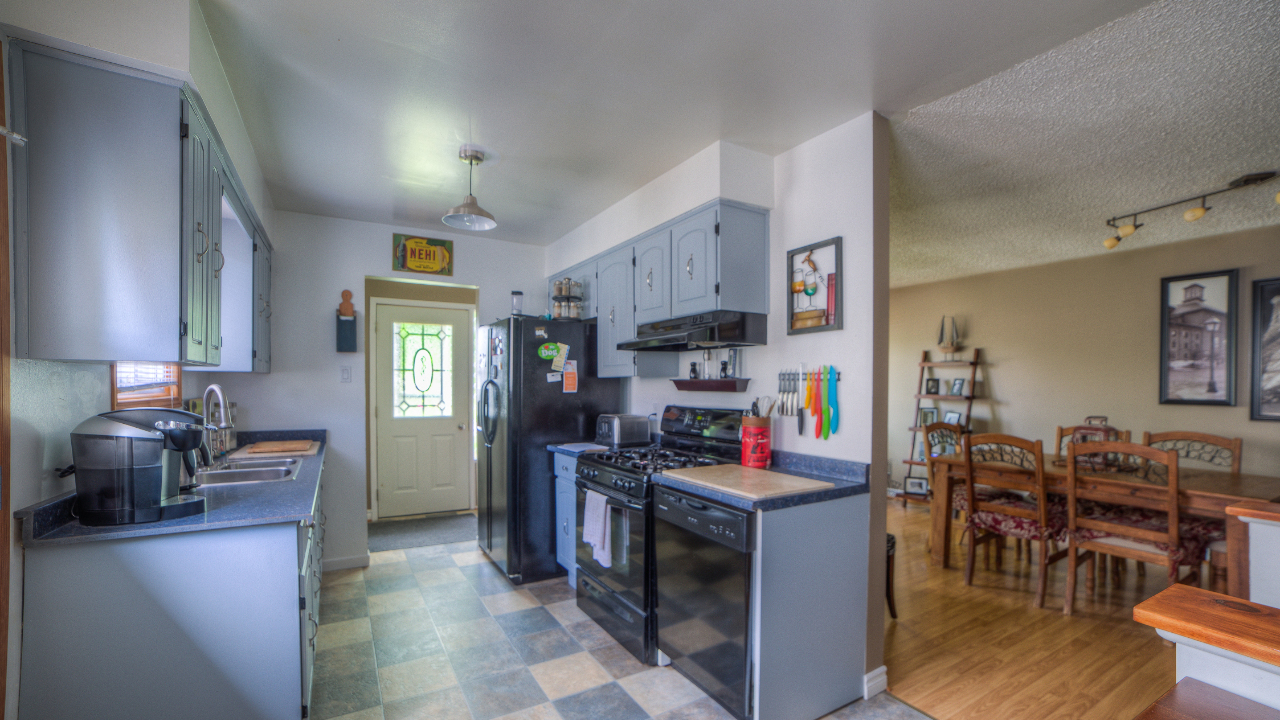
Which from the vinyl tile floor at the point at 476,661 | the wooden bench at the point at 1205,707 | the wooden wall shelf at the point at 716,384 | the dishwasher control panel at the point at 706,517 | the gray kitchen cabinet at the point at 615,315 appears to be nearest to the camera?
the wooden bench at the point at 1205,707

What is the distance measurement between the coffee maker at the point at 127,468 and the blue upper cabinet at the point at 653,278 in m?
2.13

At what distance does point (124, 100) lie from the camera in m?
1.52

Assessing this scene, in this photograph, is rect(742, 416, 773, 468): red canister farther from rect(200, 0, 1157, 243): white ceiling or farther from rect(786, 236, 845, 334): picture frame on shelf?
rect(200, 0, 1157, 243): white ceiling

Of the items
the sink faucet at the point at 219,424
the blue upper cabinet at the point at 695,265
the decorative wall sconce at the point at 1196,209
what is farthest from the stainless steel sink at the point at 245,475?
the decorative wall sconce at the point at 1196,209

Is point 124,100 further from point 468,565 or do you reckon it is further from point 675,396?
point 468,565

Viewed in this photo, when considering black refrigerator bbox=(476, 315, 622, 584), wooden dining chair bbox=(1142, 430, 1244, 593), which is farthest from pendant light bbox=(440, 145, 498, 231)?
wooden dining chair bbox=(1142, 430, 1244, 593)

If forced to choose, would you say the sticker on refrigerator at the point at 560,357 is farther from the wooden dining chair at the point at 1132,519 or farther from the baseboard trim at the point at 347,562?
the wooden dining chair at the point at 1132,519

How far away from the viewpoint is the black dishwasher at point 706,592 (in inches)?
77.9

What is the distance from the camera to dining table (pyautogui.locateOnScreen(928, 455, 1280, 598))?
6.46 ft

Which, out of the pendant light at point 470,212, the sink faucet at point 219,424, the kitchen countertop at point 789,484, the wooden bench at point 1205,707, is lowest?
the wooden bench at point 1205,707

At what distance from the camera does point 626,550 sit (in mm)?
2609

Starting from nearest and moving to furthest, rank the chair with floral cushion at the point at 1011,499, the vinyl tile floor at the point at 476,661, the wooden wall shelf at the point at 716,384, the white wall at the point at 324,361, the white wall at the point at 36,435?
the white wall at the point at 36,435 < the vinyl tile floor at the point at 476,661 < the wooden wall shelf at the point at 716,384 < the chair with floral cushion at the point at 1011,499 < the white wall at the point at 324,361

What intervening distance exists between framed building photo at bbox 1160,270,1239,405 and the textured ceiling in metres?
0.41

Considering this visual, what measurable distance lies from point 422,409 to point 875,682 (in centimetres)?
424
